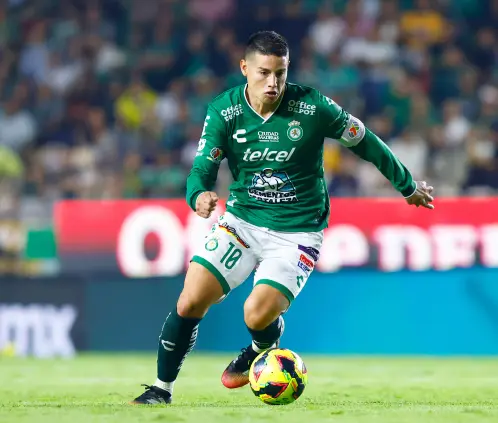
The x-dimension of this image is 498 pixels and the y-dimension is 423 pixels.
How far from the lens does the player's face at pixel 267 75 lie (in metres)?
6.77

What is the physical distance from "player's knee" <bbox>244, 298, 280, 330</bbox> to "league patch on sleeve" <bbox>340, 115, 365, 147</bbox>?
1121 mm

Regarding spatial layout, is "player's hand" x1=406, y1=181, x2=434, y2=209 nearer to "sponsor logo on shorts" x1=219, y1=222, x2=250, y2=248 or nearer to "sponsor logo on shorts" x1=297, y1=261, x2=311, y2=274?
"sponsor logo on shorts" x1=297, y1=261, x2=311, y2=274

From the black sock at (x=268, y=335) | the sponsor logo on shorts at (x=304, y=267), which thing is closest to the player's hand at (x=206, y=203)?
the sponsor logo on shorts at (x=304, y=267)

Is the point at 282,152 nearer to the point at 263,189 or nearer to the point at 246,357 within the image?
the point at 263,189

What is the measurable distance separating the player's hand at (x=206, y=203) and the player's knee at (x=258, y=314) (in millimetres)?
729

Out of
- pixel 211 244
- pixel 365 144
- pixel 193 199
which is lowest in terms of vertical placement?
pixel 211 244

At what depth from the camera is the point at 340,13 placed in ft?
57.1

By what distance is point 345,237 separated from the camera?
44.3 feet

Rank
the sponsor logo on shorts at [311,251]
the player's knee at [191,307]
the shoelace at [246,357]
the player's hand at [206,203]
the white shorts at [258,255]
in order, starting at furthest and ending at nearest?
1. the shoelace at [246,357]
2. the sponsor logo on shorts at [311,251]
3. the white shorts at [258,255]
4. the player's knee at [191,307]
5. the player's hand at [206,203]

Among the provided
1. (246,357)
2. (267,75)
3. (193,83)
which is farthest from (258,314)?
(193,83)

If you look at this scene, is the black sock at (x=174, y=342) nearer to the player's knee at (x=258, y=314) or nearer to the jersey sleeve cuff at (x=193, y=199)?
the player's knee at (x=258, y=314)

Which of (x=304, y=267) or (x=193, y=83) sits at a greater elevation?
(x=193, y=83)

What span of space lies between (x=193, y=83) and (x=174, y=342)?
10.3 meters

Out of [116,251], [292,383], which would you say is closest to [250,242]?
[292,383]
